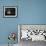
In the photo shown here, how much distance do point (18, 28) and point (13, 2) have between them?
0.87 m

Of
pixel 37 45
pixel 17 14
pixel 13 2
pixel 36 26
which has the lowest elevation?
pixel 37 45

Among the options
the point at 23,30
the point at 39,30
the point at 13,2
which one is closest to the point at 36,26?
the point at 39,30

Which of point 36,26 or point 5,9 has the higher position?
point 5,9

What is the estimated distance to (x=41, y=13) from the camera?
4430mm

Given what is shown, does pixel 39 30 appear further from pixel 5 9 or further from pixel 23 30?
pixel 5 9

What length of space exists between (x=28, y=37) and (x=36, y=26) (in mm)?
444

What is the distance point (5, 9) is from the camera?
14.5 feet

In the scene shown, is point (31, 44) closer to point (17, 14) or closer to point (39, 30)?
point (39, 30)

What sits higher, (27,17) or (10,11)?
(10,11)

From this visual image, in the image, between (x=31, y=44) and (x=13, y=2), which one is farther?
(x=13, y=2)

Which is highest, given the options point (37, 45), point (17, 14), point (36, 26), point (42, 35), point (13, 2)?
point (13, 2)

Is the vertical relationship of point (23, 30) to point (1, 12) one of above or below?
below

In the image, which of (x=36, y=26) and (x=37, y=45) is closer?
(x=37, y=45)

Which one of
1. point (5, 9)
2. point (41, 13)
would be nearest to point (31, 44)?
point (41, 13)
